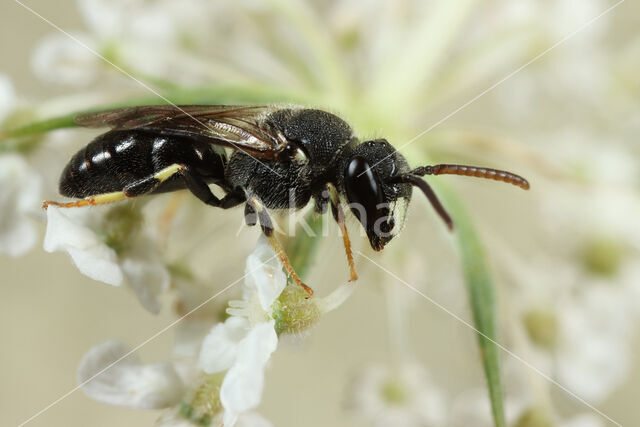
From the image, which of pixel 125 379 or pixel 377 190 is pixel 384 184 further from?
pixel 125 379

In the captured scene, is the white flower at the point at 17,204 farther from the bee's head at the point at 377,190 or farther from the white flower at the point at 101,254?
the bee's head at the point at 377,190

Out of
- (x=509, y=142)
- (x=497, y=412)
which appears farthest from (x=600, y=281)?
(x=497, y=412)

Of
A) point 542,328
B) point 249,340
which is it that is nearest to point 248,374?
point 249,340

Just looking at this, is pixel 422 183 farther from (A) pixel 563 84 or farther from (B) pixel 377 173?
(A) pixel 563 84

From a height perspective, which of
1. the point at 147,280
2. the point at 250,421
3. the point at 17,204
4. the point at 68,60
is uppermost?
the point at 68,60

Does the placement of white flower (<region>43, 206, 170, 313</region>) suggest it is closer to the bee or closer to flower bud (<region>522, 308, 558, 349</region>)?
the bee

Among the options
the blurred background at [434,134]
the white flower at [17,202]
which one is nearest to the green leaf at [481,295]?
the blurred background at [434,134]
